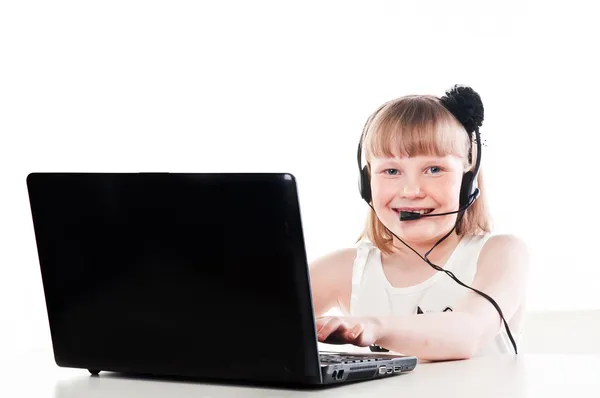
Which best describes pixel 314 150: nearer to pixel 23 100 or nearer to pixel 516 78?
pixel 516 78

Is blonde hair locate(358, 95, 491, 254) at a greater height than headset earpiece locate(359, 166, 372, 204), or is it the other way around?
blonde hair locate(358, 95, 491, 254)

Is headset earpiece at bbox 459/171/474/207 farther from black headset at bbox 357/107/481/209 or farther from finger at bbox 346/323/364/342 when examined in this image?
finger at bbox 346/323/364/342

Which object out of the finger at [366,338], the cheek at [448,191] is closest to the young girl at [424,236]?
the cheek at [448,191]

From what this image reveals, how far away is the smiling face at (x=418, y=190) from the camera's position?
2.00 meters

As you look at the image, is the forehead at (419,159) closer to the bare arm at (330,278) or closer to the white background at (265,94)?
the bare arm at (330,278)

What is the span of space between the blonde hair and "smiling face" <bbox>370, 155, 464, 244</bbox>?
0.06ft

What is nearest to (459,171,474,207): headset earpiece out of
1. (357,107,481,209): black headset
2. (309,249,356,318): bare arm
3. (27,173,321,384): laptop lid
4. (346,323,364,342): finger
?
(357,107,481,209): black headset

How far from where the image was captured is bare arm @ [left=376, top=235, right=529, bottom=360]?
4.83ft

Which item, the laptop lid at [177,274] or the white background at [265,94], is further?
the white background at [265,94]

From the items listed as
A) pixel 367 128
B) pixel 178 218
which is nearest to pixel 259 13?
pixel 367 128

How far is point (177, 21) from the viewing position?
3129 mm

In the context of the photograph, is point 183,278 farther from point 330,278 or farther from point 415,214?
point 330,278

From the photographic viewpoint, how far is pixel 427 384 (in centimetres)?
103

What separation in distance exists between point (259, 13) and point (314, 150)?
1.64 ft
